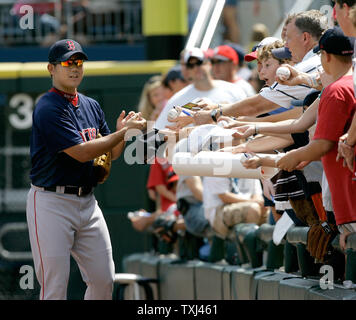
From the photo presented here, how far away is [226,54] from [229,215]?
59.4 inches

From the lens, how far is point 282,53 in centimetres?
613

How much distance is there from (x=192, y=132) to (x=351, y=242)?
1.46 meters

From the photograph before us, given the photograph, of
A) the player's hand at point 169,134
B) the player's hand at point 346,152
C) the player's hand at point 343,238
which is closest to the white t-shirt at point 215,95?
the player's hand at point 169,134

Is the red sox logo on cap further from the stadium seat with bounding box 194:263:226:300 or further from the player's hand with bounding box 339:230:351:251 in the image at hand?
the stadium seat with bounding box 194:263:226:300

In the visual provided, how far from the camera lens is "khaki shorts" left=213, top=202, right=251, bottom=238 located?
8.01m

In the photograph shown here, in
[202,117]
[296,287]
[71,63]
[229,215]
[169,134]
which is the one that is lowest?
[296,287]

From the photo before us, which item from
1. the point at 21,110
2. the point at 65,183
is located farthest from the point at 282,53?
the point at 21,110

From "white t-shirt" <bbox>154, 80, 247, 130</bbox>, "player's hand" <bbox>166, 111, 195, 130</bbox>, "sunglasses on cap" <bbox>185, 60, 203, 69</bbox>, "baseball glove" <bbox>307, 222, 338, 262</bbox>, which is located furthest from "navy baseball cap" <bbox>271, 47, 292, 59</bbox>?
"sunglasses on cap" <bbox>185, 60, 203, 69</bbox>

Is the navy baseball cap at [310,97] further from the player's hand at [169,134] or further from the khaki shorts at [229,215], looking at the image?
the khaki shorts at [229,215]

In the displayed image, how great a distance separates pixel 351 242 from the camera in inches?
201

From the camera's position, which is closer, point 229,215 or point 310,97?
point 310,97

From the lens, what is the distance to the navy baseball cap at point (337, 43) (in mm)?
4973

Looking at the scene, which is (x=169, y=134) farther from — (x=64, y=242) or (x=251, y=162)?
(x=251, y=162)

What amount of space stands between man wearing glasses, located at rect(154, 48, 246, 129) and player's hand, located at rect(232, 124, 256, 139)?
1.66m
